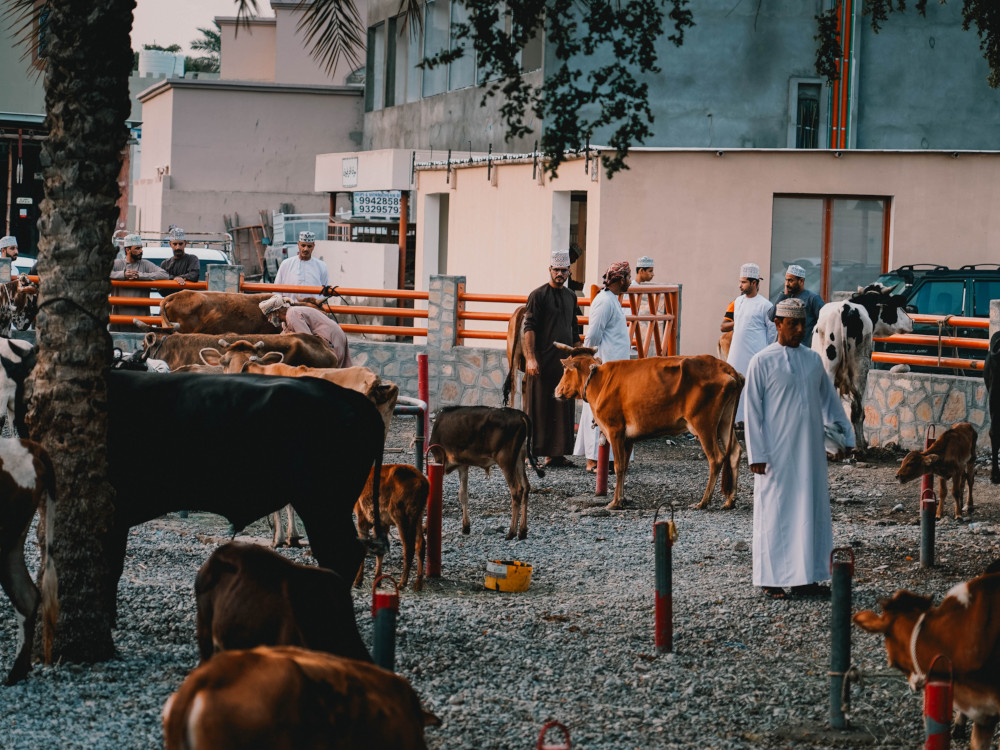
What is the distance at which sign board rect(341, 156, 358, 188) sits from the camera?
31.5 meters

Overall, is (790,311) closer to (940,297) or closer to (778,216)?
(940,297)

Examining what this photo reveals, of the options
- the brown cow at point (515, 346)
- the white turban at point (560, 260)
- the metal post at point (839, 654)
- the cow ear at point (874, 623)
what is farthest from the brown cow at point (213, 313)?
the cow ear at point (874, 623)

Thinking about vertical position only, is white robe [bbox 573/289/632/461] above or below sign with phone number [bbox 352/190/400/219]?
below

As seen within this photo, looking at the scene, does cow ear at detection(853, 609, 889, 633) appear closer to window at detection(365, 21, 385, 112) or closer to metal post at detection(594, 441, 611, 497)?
metal post at detection(594, 441, 611, 497)

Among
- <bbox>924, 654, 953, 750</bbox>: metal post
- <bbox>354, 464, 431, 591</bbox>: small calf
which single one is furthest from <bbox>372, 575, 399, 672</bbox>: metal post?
<bbox>354, 464, 431, 591</bbox>: small calf

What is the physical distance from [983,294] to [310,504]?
13.4m

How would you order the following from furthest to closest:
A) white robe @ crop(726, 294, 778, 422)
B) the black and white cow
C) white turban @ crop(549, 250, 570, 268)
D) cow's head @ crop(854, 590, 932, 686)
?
the black and white cow < white robe @ crop(726, 294, 778, 422) < white turban @ crop(549, 250, 570, 268) < cow's head @ crop(854, 590, 932, 686)

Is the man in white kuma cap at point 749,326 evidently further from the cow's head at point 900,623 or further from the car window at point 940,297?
the cow's head at point 900,623

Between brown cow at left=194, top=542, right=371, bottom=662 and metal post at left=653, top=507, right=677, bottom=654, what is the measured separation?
2312 millimetres

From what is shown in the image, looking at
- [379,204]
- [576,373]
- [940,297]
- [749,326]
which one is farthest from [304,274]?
[379,204]

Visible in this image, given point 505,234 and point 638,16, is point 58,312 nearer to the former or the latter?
point 638,16

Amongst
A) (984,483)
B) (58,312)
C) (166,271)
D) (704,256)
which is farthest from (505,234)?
(58,312)

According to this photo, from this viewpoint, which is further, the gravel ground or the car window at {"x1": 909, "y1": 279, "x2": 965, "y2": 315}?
the car window at {"x1": 909, "y1": 279, "x2": 965, "y2": 315}

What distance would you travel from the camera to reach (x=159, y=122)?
139 feet
